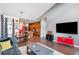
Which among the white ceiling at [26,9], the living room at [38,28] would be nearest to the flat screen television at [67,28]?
the living room at [38,28]

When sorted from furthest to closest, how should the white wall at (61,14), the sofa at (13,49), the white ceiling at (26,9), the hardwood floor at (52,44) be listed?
the hardwood floor at (52,44)
the white wall at (61,14)
the white ceiling at (26,9)
the sofa at (13,49)

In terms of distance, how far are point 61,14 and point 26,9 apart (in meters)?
1.09

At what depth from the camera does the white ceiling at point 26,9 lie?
2.58 m

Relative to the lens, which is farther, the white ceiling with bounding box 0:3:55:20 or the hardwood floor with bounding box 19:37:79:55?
the hardwood floor with bounding box 19:37:79:55

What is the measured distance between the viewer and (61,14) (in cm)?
312

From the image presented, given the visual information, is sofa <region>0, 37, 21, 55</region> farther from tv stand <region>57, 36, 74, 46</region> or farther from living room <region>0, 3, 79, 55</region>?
tv stand <region>57, 36, 74, 46</region>

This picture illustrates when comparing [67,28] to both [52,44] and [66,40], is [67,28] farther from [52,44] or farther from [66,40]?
[52,44]

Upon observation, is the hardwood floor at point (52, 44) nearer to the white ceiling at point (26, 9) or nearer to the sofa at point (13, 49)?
the sofa at point (13, 49)

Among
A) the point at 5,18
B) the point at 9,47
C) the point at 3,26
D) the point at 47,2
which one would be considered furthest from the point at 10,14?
the point at 47,2

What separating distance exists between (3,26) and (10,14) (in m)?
0.35

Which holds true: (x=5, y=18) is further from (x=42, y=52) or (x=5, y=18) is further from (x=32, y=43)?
(x=42, y=52)

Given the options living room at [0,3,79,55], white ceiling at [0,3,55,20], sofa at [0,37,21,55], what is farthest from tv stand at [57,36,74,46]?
sofa at [0,37,21,55]

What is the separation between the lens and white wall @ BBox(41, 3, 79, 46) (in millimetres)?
2939

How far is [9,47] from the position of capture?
2543 millimetres
